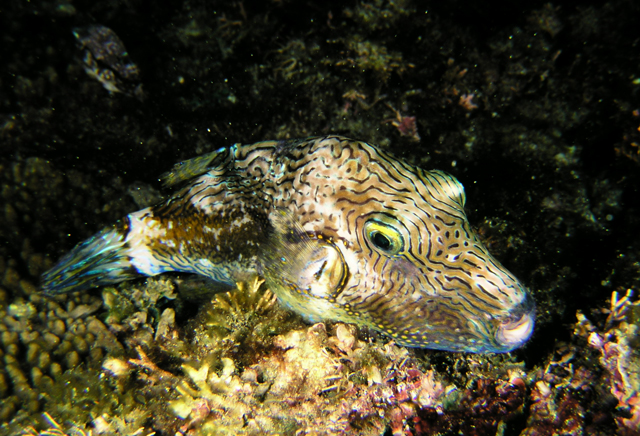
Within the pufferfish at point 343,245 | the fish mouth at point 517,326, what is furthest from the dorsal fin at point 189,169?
the fish mouth at point 517,326

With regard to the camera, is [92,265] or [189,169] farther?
[189,169]

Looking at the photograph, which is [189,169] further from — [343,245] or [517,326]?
[517,326]

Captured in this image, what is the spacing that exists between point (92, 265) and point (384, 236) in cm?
354

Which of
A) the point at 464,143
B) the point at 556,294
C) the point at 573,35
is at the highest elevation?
the point at 573,35

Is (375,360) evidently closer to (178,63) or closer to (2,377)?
(2,377)

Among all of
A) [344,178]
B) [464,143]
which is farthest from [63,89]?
[464,143]

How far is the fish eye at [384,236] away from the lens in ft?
8.91

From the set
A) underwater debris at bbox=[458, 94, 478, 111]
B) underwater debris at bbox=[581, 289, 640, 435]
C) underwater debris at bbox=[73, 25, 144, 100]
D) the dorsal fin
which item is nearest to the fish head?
underwater debris at bbox=[581, 289, 640, 435]

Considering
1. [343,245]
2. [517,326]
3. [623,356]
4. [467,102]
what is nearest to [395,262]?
[343,245]

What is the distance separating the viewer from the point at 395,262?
9.21 feet

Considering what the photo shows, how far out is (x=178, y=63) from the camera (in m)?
4.73

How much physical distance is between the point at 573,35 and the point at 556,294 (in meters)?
3.65

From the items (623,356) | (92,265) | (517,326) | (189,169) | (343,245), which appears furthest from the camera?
(189,169)

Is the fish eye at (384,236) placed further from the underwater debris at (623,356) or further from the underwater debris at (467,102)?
the underwater debris at (467,102)
